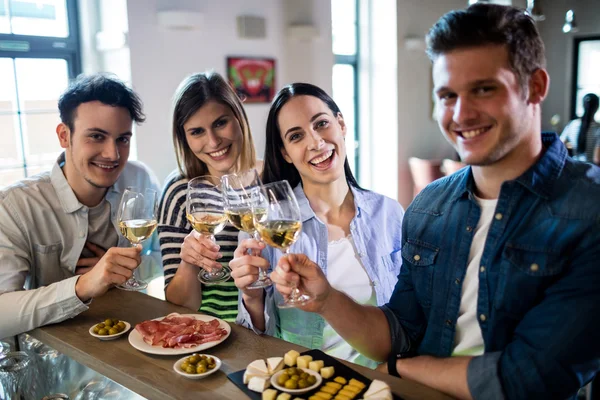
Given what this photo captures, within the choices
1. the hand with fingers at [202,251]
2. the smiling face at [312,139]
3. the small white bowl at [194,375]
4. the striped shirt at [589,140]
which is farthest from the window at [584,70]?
the small white bowl at [194,375]

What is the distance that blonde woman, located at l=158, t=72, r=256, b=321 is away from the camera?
2135 mm

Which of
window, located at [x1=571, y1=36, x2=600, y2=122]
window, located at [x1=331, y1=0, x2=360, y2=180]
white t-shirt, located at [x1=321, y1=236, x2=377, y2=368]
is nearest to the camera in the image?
white t-shirt, located at [x1=321, y1=236, x2=377, y2=368]

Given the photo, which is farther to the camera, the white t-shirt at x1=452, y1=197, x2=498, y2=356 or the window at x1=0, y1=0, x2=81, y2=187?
the window at x1=0, y1=0, x2=81, y2=187

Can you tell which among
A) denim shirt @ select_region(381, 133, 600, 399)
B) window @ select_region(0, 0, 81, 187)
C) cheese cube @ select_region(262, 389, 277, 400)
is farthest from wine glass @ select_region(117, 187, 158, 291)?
window @ select_region(0, 0, 81, 187)

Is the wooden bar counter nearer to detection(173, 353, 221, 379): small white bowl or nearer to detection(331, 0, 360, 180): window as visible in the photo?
detection(173, 353, 221, 379): small white bowl

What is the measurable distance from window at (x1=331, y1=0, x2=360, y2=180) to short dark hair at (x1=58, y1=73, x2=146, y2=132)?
5163 millimetres

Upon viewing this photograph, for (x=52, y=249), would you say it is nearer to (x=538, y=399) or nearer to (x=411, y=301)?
(x=411, y=301)

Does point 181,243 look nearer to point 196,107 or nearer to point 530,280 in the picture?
point 196,107

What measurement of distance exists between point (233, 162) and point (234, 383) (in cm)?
129

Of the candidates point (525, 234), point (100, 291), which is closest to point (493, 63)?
point (525, 234)

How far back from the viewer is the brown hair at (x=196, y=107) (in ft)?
7.82

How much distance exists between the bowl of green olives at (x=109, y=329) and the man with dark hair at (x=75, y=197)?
1.43 ft

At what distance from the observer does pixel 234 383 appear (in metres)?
1.35

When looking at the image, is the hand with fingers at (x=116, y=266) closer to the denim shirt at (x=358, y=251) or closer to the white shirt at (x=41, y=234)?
the white shirt at (x=41, y=234)
